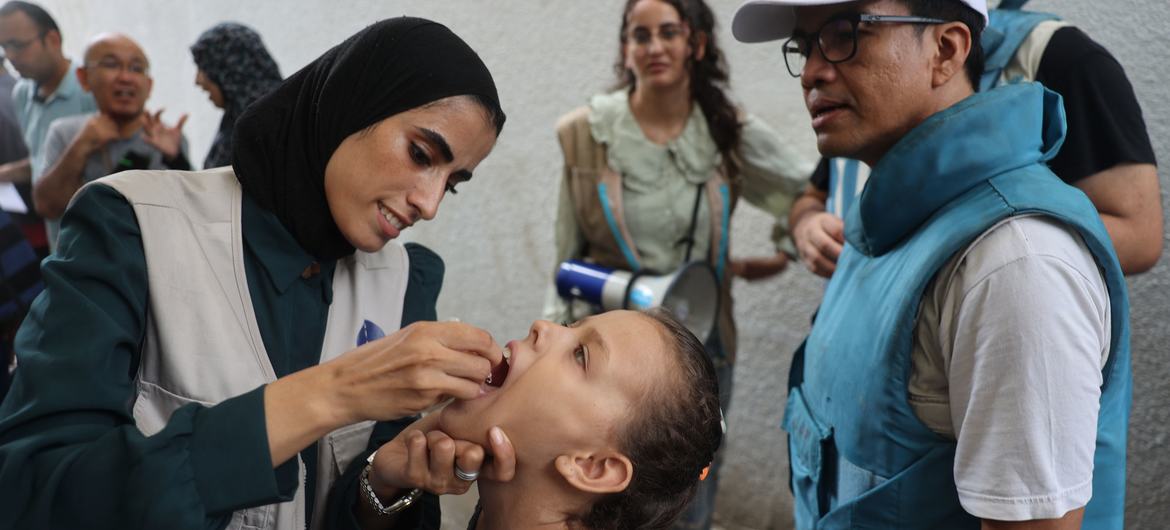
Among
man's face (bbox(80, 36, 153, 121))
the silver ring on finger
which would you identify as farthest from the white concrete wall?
the silver ring on finger

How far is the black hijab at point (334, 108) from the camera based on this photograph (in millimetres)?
1558

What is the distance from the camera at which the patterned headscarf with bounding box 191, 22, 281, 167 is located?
3510mm

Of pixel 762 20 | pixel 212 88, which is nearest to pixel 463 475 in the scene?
pixel 762 20

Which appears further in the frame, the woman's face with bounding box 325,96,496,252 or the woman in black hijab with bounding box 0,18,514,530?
the woman's face with bounding box 325,96,496,252

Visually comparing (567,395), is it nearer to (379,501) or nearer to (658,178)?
(379,501)

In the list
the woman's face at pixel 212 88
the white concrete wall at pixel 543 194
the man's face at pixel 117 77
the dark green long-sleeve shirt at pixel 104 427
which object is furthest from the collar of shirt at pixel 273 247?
the man's face at pixel 117 77

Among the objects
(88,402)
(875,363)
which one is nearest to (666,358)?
(875,363)

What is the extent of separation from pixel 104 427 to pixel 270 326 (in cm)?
34

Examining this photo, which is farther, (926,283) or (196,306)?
(926,283)

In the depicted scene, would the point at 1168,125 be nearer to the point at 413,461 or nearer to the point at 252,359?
the point at 413,461

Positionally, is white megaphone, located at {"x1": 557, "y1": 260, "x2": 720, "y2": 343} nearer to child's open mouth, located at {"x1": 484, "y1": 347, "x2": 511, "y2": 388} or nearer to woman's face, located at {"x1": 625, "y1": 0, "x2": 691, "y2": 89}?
woman's face, located at {"x1": 625, "y1": 0, "x2": 691, "y2": 89}

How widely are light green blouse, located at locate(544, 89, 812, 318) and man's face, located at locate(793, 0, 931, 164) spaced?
1.22 meters

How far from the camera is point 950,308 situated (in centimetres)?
152

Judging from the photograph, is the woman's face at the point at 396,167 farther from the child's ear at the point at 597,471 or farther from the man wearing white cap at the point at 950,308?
the man wearing white cap at the point at 950,308
